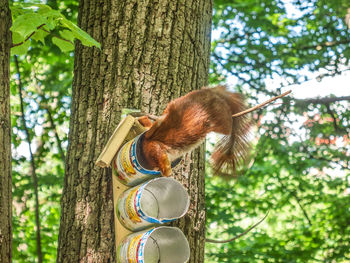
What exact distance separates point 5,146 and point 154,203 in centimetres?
52

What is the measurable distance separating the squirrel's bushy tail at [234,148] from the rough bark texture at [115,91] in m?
0.17

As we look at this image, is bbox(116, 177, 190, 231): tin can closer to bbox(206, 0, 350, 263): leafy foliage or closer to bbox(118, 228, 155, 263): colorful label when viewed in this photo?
bbox(118, 228, 155, 263): colorful label

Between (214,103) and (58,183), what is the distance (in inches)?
102

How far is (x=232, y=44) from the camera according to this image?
14.2 feet

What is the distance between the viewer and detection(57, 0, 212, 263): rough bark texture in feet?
4.74

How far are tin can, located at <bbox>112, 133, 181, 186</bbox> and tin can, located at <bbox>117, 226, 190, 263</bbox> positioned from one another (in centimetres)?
17

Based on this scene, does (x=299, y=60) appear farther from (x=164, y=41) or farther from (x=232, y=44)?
(x=164, y=41)

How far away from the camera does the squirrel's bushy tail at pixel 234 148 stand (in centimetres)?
136

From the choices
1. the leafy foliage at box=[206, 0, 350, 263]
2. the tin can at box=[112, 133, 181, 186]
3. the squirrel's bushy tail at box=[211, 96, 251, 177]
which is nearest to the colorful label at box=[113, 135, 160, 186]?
the tin can at box=[112, 133, 181, 186]

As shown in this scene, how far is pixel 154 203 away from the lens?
1.29 metres

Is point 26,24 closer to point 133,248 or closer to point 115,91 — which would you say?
point 115,91

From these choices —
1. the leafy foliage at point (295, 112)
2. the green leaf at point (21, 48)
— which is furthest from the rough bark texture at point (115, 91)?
the leafy foliage at point (295, 112)

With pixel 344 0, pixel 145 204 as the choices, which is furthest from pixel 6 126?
pixel 344 0

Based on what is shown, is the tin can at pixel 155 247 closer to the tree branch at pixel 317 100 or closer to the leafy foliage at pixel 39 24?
the leafy foliage at pixel 39 24
